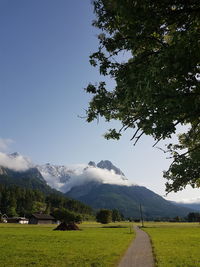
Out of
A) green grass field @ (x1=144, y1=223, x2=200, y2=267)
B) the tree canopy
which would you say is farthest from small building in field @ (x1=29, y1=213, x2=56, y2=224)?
the tree canopy

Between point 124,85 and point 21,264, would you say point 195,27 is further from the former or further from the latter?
point 21,264

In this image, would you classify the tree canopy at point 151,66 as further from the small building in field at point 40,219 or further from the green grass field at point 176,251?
the small building in field at point 40,219

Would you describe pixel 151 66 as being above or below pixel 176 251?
above

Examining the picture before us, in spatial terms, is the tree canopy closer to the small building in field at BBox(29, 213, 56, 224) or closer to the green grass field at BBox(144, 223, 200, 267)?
the green grass field at BBox(144, 223, 200, 267)

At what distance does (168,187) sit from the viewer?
45.0 feet

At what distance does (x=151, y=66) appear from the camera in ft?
27.7

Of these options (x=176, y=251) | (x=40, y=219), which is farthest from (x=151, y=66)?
(x=40, y=219)

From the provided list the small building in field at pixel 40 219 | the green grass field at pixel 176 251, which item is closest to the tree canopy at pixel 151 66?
the green grass field at pixel 176 251

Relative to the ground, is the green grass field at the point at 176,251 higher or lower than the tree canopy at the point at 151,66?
lower

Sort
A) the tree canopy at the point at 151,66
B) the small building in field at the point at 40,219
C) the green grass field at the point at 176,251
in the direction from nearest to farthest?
the tree canopy at the point at 151,66
the green grass field at the point at 176,251
the small building in field at the point at 40,219

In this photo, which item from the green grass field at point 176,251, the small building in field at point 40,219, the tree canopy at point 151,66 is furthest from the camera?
the small building in field at point 40,219

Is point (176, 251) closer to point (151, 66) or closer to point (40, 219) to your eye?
point (151, 66)

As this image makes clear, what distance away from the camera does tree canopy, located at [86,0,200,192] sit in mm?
8086

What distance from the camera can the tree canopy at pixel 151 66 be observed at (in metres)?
8.09
